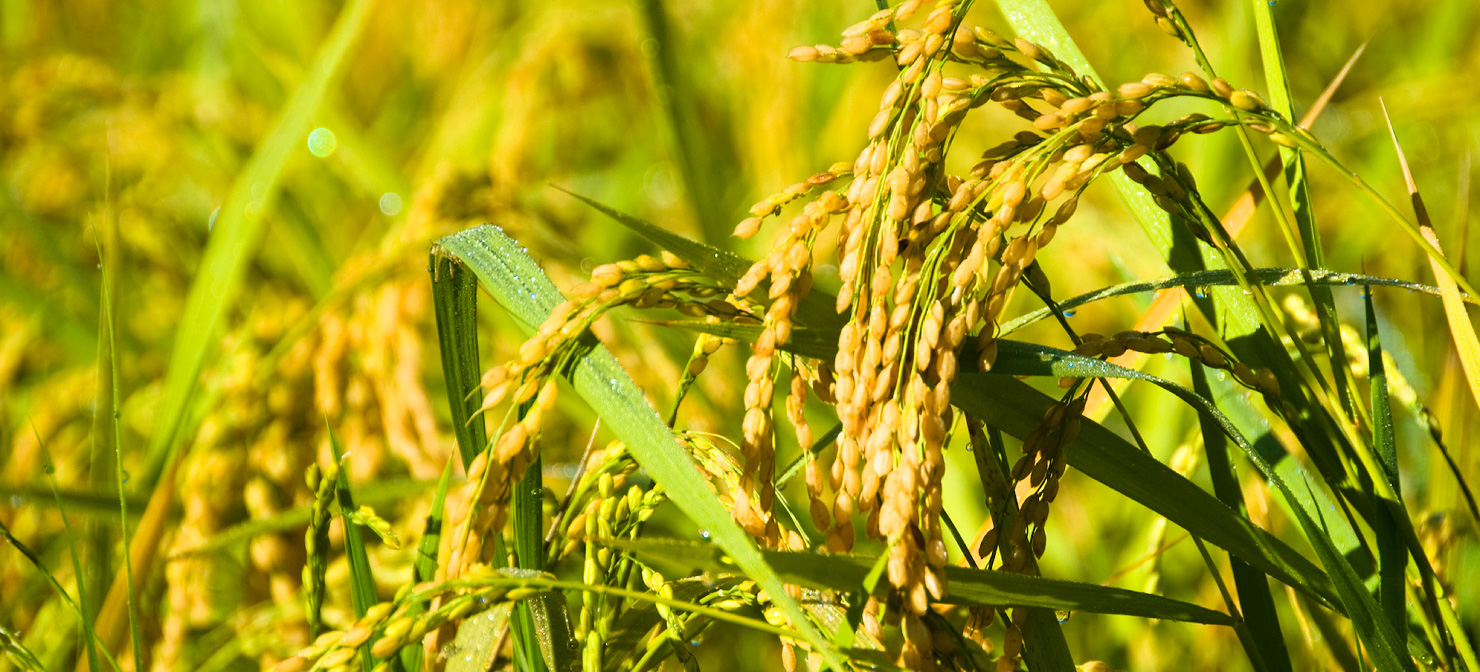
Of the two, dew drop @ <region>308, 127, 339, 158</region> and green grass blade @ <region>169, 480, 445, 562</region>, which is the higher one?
dew drop @ <region>308, 127, 339, 158</region>

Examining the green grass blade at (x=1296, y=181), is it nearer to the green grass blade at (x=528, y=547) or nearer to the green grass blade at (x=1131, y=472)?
the green grass blade at (x=1131, y=472)

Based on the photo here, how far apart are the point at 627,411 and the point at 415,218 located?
1.22 meters

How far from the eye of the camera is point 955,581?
2.17 ft

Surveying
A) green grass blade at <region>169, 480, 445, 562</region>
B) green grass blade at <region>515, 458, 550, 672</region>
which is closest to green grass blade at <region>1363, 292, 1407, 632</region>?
green grass blade at <region>515, 458, 550, 672</region>

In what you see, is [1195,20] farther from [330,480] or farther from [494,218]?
[330,480]

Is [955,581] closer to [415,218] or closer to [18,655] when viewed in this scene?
[18,655]

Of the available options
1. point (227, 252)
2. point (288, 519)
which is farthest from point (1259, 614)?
point (227, 252)

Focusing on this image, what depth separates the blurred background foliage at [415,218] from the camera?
4.84ft

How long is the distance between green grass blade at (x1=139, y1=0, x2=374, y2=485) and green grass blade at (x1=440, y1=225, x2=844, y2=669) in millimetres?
927

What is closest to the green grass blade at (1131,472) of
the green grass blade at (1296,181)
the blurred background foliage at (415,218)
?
the green grass blade at (1296,181)

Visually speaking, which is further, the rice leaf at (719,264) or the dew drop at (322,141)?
the dew drop at (322,141)

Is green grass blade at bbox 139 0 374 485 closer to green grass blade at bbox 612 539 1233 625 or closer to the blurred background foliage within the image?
the blurred background foliage

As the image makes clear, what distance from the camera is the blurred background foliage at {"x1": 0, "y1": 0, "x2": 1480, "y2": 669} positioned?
148 cm

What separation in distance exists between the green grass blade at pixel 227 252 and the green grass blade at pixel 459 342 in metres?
0.88
